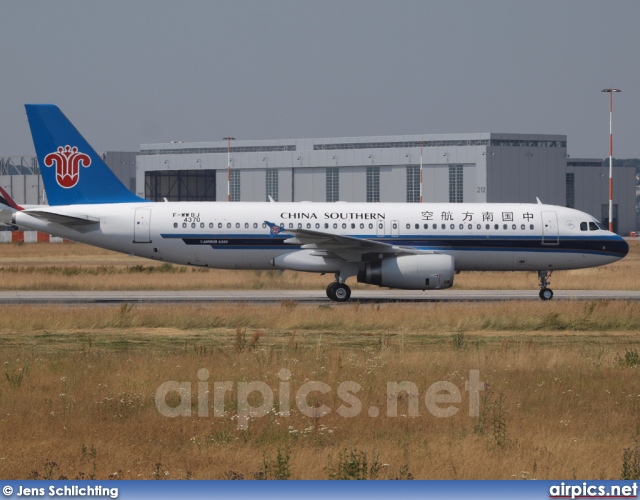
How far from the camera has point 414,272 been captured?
110 ft

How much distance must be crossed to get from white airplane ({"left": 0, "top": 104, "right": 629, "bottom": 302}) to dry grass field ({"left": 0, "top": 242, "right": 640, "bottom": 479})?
23.4 ft

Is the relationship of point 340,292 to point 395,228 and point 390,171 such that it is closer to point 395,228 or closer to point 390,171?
point 395,228

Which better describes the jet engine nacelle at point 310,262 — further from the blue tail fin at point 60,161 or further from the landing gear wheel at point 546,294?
the landing gear wheel at point 546,294

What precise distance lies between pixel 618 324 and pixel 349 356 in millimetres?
10493

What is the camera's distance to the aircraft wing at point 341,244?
33.7m

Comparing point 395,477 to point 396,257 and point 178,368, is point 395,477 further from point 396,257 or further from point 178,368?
point 396,257

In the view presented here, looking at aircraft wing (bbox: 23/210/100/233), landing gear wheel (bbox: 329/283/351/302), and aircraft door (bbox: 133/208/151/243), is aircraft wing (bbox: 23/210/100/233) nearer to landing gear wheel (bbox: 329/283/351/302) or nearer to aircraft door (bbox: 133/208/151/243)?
aircraft door (bbox: 133/208/151/243)

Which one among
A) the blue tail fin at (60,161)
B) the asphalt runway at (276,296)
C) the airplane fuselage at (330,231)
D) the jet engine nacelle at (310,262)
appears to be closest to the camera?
the jet engine nacelle at (310,262)

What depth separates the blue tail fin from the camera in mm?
36594

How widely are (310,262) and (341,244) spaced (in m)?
1.33

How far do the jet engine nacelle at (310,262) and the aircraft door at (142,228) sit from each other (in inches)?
186

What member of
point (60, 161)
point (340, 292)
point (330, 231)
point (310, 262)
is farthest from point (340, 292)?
point (60, 161)

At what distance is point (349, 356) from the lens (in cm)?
1977
